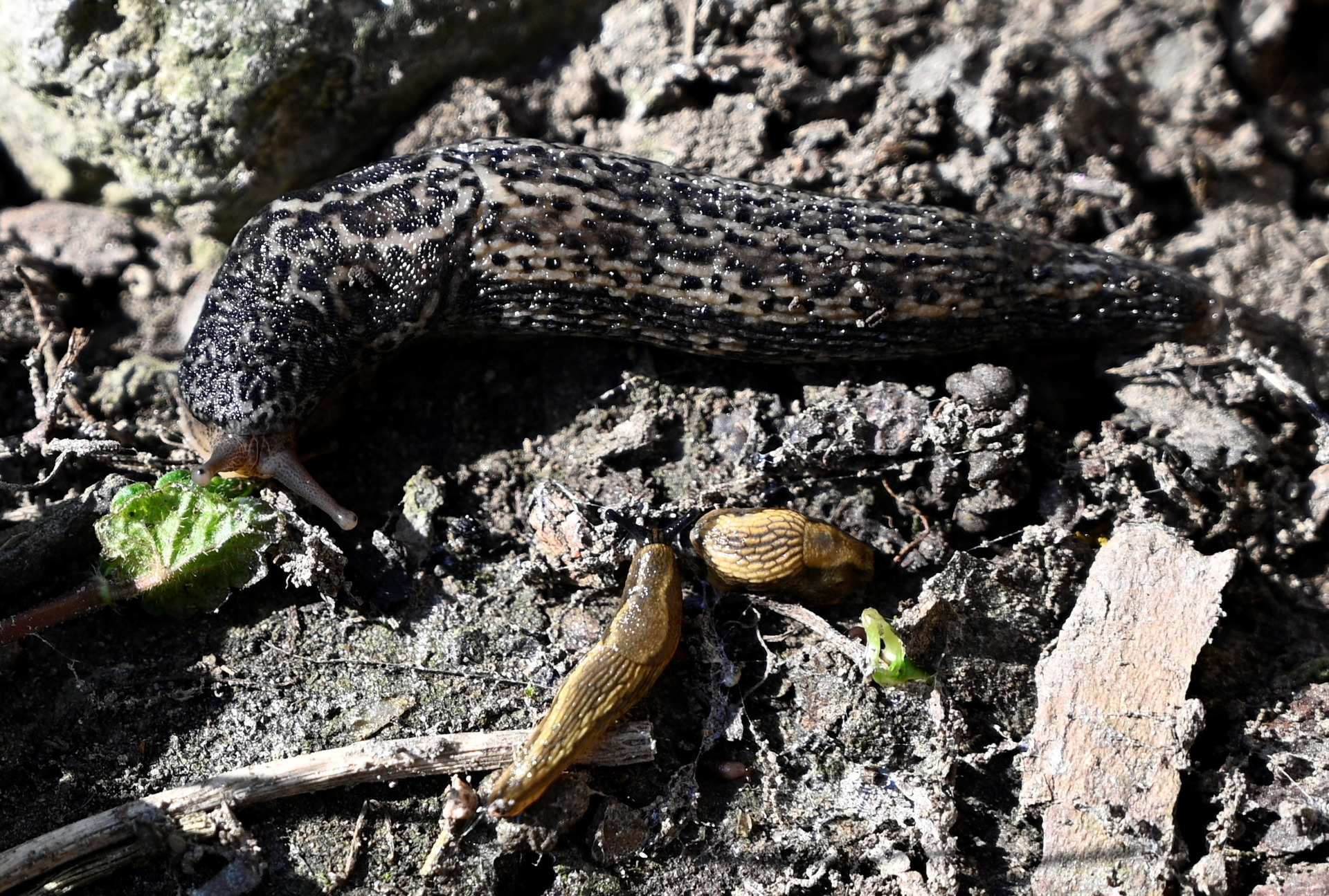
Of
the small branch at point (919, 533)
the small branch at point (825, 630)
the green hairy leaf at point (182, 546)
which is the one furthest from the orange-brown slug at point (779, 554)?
the green hairy leaf at point (182, 546)

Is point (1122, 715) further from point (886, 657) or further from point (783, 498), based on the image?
point (783, 498)

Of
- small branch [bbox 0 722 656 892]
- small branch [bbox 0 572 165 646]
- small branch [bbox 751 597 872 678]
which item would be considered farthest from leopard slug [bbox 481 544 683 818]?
small branch [bbox 0 572 165 646]

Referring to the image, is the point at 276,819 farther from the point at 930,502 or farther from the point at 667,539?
the point at 930,502

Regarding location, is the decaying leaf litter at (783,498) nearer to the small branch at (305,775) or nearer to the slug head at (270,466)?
the small branch at (305,775)

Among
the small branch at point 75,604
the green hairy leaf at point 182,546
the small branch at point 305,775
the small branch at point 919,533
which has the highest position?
the small branch at point 919,533

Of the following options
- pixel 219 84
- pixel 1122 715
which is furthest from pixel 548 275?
pixel 1122 715

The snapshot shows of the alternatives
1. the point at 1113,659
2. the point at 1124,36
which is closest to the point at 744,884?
the point at 1113,659
